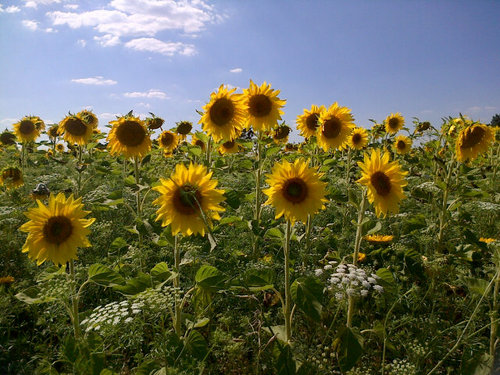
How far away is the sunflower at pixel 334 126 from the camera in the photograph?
4066 millimetres

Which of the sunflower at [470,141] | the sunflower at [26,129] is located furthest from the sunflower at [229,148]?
the sunflower at [26,129]

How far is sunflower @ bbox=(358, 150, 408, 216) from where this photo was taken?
238 cm

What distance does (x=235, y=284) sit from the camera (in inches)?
85.6

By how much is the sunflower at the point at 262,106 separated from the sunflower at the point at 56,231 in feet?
6.76

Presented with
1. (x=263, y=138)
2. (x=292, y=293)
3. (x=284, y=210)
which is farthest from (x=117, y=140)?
(x=292, y=293)

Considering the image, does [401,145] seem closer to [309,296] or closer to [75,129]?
[75,129]

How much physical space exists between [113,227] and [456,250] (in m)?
3.84

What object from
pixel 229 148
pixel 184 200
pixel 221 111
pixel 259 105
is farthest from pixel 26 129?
pixel 184 200

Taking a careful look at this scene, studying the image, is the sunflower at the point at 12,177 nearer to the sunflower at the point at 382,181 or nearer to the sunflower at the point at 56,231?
the sunflower at the point at 56,231

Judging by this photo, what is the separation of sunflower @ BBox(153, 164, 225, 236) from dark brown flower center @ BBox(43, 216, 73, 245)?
2.13ft

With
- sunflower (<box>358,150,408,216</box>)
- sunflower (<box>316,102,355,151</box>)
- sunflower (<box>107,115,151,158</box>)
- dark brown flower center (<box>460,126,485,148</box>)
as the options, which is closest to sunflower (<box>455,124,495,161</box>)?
dark brown flower center (<box>460,126,485,148</box>)

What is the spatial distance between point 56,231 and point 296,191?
155 centimetres

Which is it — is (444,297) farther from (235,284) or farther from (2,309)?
(2,309)

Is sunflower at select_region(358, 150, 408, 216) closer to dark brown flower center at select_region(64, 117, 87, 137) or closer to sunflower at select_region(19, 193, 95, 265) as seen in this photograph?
sunflower at select_region(19, 193, 95, 265)
